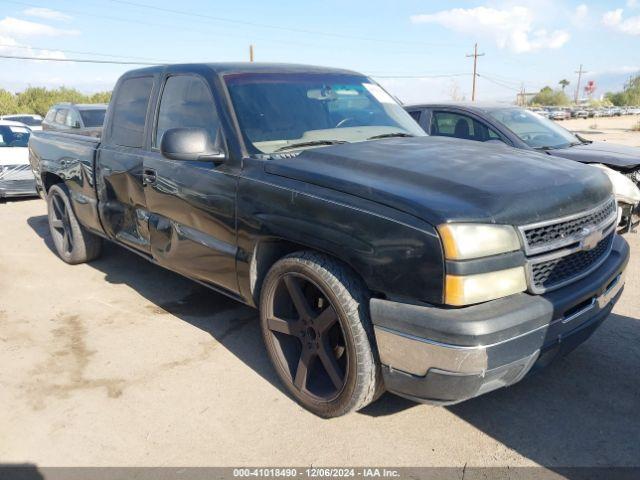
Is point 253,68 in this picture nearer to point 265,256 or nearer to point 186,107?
point 186,107

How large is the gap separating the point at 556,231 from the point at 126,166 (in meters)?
3.18

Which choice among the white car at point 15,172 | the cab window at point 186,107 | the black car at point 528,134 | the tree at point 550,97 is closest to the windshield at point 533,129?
the black car at point 528,134

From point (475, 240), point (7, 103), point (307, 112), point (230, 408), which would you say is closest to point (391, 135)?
point (307, 112)

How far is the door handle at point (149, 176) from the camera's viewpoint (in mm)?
3902

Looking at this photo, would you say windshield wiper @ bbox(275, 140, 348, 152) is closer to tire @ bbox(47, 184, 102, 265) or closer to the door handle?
the door handle

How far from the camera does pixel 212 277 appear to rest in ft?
11.7

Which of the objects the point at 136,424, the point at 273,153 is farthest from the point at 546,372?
the point at 136,424

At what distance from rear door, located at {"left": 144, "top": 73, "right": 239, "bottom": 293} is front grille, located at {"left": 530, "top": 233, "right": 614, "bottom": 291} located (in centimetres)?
169

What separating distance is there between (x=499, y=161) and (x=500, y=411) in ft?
4.50

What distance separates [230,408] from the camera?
3074 millimetres

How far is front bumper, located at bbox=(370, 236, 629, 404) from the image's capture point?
87.7 inches

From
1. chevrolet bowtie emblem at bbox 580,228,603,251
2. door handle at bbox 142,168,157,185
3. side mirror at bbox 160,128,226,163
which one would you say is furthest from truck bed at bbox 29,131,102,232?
chevrolet bowtie emblem at bbox 580,228,603,251

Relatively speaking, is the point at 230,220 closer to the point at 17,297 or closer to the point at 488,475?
the point at 488,475

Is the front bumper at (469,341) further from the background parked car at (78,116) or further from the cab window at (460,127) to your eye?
the background parked car at (78,116)
